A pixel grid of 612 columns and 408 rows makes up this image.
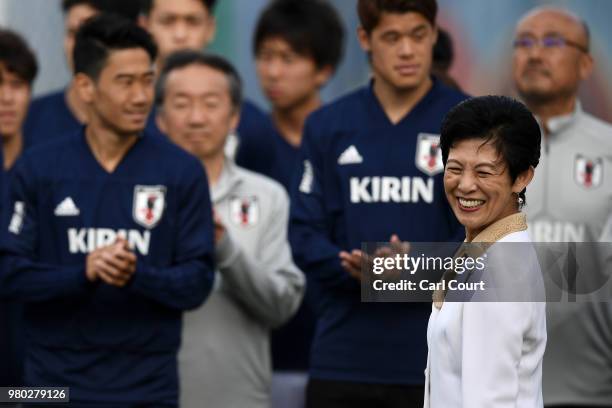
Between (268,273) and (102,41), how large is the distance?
1244 mm

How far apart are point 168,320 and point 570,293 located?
5.06 feet

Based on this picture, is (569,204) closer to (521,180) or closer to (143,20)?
(521,180)

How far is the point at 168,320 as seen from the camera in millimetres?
5414

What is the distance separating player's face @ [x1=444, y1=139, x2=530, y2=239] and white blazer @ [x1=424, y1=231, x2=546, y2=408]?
128 millimetres

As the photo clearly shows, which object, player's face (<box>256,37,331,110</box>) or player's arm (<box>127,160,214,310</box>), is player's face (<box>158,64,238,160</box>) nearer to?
player's face (<box>256,37,331,110</box>)

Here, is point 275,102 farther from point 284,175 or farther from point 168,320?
point 168,320

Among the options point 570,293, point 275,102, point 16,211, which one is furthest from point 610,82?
point 16,211

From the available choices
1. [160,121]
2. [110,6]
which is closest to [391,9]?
[160,121]

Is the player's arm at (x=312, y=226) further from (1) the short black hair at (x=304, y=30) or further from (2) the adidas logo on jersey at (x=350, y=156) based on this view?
(1) the short black hair at (x=304, y=30)

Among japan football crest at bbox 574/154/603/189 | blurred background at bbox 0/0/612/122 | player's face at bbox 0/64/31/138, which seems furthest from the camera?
blurred background at bbox 0/0/612/122

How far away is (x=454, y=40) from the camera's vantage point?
772 centimetres

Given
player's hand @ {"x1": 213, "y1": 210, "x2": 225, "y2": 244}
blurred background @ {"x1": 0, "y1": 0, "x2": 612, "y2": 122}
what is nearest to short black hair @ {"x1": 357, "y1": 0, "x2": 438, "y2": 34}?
player's hand @ {"x1": 213, "y1": 210, "x2": 225, "y2": 244}

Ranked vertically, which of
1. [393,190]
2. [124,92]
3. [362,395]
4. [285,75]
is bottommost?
[362,395]

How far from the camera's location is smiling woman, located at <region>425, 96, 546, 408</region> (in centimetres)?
347
